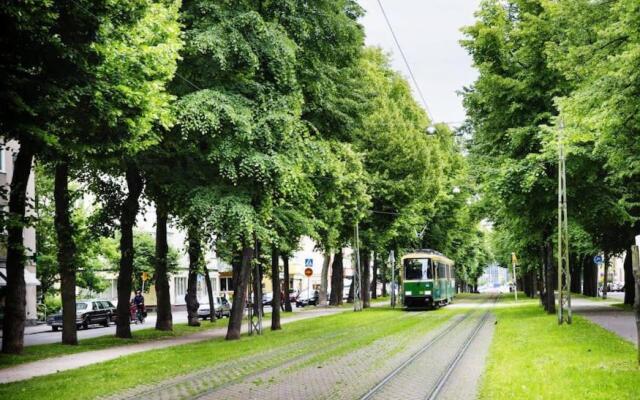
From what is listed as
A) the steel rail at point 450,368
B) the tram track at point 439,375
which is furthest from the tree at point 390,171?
the steel rail at point 450,368

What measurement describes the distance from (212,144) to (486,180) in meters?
12.9

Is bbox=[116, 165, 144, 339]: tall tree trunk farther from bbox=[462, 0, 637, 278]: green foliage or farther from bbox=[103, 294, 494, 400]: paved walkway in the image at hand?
bbox=[462, 0, 637, 278]: green foliage

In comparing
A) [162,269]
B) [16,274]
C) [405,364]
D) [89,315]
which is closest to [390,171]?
[162,269]

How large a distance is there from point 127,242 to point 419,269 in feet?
76.7

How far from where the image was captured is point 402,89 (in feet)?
169

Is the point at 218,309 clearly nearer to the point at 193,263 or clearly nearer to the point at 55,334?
the point at 55,334

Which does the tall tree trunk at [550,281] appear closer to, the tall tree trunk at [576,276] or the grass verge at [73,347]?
the grass verge at [73,347]

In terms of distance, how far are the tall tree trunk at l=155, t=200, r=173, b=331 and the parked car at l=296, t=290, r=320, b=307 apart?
3569cm

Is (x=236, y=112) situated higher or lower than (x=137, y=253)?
higher

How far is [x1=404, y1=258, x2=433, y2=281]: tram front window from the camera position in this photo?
4497cm

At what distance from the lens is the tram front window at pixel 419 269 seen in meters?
45.0

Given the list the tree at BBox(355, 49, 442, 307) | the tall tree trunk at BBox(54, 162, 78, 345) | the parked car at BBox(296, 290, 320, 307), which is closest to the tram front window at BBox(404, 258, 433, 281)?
the tree at BBox(355, 49, 442, 307)

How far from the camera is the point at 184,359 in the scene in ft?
58.7

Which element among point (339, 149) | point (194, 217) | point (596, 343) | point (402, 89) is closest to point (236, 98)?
point (194, 217)
